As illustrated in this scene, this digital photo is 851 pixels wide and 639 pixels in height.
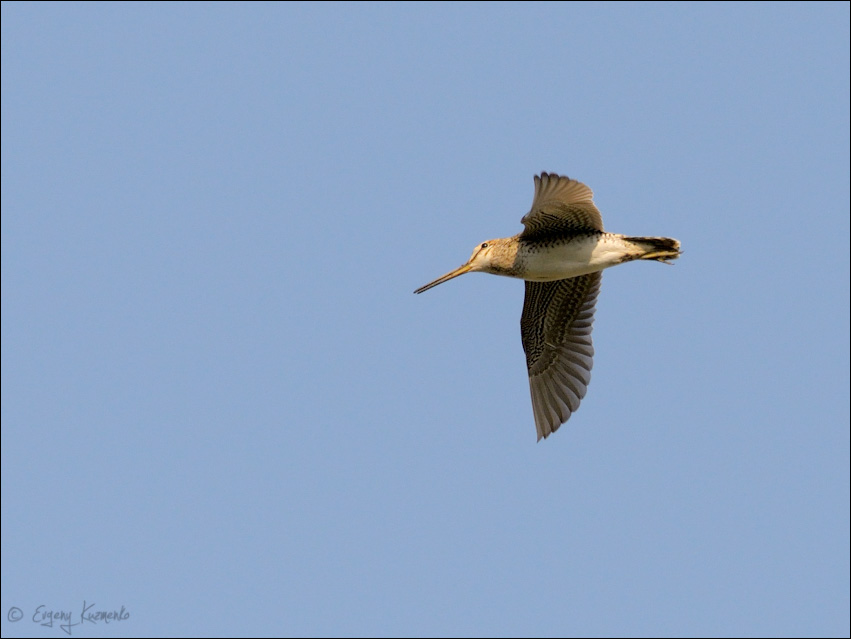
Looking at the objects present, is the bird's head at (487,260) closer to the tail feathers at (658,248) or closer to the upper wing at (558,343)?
the upper wing at (558,343)

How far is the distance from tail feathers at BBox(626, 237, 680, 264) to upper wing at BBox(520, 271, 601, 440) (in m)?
1.14

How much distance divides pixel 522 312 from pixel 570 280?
0.69 meters

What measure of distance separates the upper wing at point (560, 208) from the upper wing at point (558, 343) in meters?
1.10

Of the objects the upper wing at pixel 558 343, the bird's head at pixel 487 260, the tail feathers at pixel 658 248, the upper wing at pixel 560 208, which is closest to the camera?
the upper wing at pixel 560 208

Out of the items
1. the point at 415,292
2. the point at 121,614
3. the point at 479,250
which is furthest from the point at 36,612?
the point at 479,250

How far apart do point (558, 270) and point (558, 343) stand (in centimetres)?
148

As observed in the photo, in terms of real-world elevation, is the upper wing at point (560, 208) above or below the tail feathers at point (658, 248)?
above

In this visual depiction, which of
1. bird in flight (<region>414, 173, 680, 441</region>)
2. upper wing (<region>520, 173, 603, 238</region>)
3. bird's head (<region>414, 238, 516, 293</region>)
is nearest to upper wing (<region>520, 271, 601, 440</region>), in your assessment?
bird in flight (<region>414, 173, 680, 441</region>)

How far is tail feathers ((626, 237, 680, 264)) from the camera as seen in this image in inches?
376

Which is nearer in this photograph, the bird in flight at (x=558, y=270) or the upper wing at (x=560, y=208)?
the upper wing at (x=560, y=208)

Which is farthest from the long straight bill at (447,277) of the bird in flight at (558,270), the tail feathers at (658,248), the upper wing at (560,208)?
the tail feathers at (658,248)

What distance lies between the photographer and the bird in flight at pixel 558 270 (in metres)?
9.44

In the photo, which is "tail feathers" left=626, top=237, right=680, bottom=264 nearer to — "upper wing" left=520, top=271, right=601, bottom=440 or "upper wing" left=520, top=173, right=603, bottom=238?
"upper wing" left=520, top=173, right=603, bottom=238

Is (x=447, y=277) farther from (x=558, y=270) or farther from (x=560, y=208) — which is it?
(x=560, y=208)
